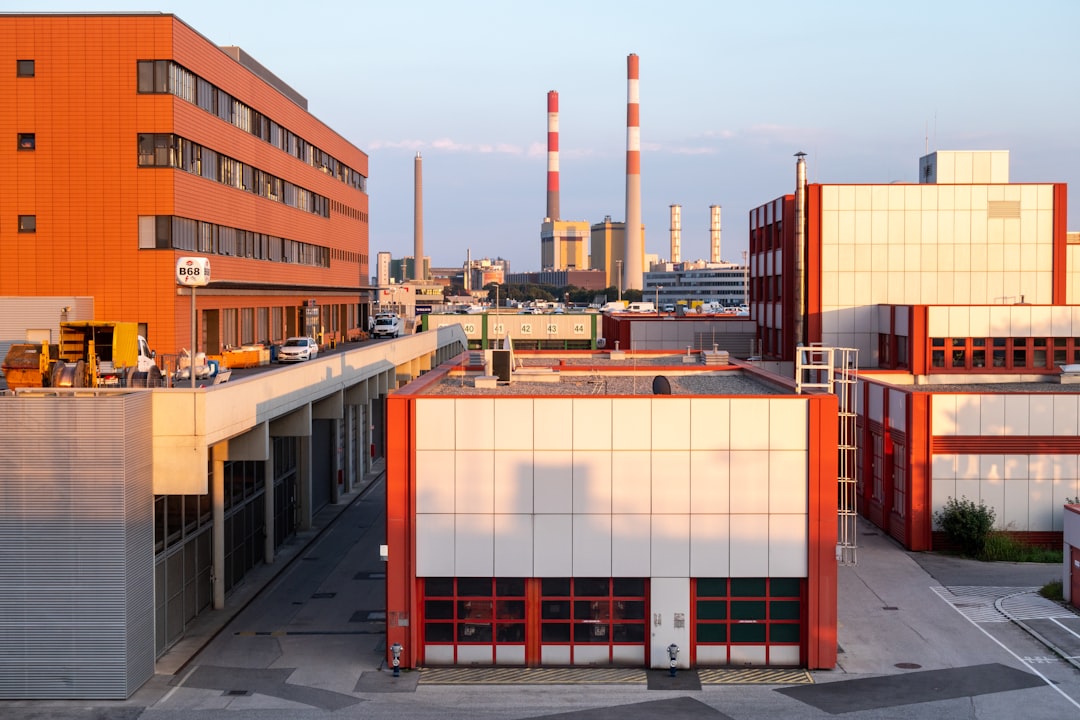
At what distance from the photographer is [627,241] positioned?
632ft

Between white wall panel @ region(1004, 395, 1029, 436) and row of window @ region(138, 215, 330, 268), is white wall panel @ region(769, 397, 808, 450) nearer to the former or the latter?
white wall panel @ region(1004, 395, 1029, 436)

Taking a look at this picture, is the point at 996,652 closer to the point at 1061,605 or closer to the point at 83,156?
the point at 1061,605

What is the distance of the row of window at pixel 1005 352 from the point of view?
56031 millimetres

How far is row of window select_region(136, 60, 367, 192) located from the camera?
4734cm

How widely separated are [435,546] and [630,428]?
625cm

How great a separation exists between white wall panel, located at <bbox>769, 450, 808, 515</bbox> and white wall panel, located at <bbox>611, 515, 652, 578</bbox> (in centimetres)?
350

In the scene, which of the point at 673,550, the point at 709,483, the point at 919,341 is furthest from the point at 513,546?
the point at 919,341

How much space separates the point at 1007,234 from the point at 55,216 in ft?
159

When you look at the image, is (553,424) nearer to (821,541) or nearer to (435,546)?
(435,546)

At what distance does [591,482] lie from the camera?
31.9 meters

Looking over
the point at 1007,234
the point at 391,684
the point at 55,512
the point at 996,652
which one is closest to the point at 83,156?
the point at 55,512

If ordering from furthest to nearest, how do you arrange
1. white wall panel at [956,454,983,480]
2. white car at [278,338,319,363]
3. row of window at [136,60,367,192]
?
white car at [278,338,319,363] < row of window at [136,60,367,192] < white wall panel at [956,454,983,480]

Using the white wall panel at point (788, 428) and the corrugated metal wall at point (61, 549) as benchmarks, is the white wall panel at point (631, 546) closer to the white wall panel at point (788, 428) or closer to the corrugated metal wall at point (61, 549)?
the white wall panel at point (788, 428)

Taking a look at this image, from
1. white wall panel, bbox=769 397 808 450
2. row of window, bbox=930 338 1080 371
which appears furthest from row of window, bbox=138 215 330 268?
row of window, bbox=930 338 1080 371
